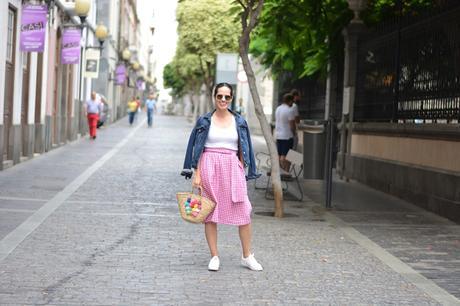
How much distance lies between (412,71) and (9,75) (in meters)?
7.99

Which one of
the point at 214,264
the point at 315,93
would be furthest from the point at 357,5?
the point at 214,264

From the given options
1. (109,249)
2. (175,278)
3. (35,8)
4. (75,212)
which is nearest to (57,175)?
(35,8)

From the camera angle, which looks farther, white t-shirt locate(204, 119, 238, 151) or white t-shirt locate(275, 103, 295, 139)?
white t-shirt locate(275, 103, 295, 139)

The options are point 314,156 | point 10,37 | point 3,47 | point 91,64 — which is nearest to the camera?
point 314,156

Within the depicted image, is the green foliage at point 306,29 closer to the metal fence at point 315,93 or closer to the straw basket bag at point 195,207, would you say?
the metal fence at point 315,93

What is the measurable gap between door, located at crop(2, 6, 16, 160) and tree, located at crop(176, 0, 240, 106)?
101 ft

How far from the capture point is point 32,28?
17938 mm

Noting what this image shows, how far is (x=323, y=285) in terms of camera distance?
23.3 feet

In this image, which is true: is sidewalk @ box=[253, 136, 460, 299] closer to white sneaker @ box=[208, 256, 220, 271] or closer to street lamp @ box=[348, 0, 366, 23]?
white sneaker @ box=[208, 256, 220, 271]

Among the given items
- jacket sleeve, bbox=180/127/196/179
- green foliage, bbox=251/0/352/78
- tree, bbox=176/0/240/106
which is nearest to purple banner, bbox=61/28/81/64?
green foliage, bbox=251/0/352/78

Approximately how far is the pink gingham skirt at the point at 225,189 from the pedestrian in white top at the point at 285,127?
898 centimetres

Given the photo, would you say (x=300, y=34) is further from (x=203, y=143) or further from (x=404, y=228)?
(x=203, y=143)

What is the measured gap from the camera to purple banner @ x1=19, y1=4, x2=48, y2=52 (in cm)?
1781

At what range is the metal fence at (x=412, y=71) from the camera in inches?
493
